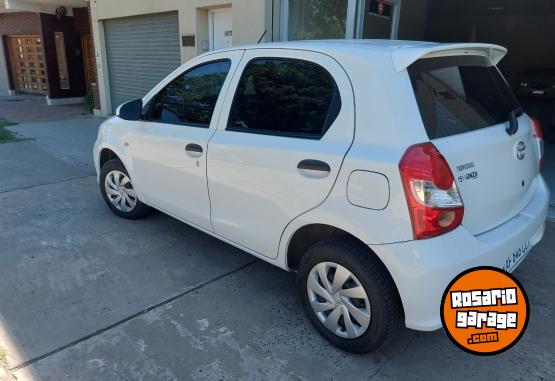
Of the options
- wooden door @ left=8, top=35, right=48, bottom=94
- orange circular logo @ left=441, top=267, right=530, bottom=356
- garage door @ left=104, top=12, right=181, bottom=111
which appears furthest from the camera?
wooden door @ left=8, top=35, right=48, bottom=94

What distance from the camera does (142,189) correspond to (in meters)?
3.95

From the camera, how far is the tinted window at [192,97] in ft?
10.5

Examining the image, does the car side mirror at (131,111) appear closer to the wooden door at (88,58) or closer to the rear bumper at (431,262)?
the rear bumper at (431,262)

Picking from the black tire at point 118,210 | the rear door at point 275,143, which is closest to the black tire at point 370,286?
the rear door at point 275,143

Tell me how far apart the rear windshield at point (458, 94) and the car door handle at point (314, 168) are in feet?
1.85

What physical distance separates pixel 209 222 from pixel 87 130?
7.79 metres

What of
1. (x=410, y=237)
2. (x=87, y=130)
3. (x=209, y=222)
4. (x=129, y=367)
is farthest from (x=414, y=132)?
(x=87, y=130)

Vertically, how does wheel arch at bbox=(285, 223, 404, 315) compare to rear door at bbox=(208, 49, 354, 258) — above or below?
below

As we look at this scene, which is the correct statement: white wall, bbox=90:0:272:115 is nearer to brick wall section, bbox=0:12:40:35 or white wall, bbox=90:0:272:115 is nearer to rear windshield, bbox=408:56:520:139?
rear windshield, bbox=408:56:520:139

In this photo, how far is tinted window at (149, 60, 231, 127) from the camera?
3.19 meters

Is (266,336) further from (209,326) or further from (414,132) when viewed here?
(414,132)

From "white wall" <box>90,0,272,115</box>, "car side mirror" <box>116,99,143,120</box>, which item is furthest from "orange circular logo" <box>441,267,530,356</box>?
"white wall" <box>90,0,272,115</box>

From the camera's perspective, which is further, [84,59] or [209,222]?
[84,59]

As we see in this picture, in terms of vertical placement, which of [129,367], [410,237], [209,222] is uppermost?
[410,237]
